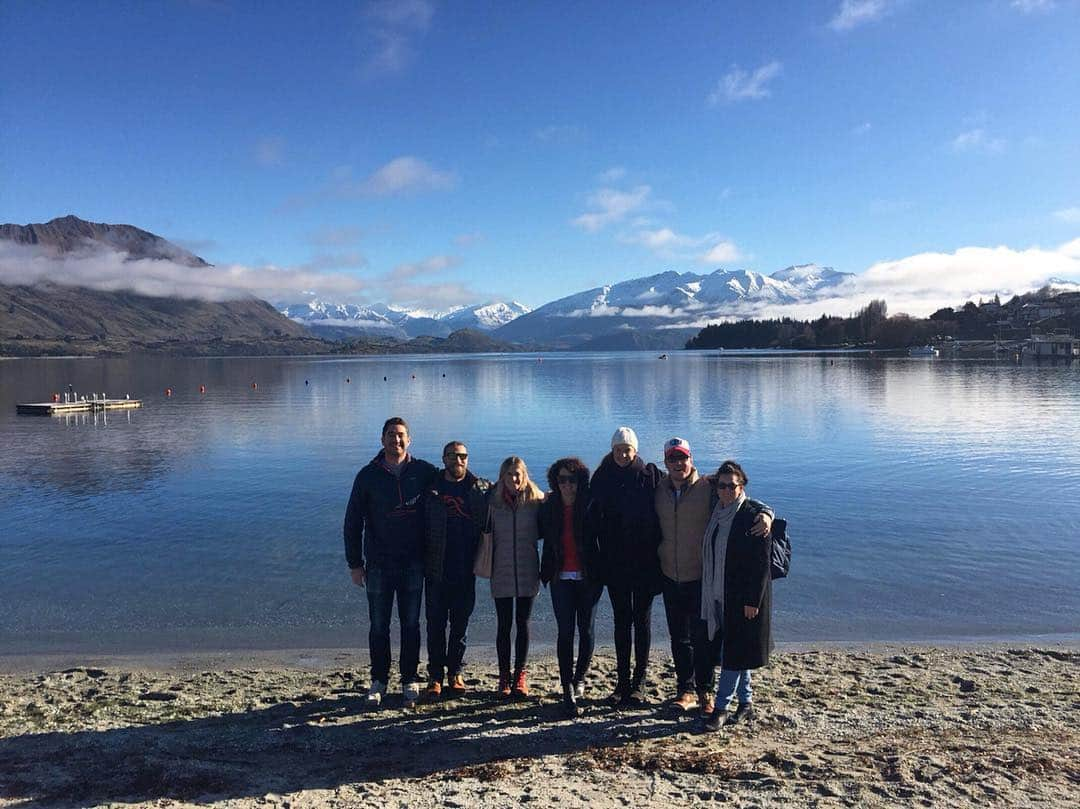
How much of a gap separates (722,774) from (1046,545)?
569 inches

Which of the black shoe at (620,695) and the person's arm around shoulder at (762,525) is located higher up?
the person's arm around shoulder at (762,525)

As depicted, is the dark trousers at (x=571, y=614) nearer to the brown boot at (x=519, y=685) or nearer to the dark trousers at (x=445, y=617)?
the brown boot at (x=519, y=685)

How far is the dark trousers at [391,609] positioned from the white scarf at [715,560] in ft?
10.1

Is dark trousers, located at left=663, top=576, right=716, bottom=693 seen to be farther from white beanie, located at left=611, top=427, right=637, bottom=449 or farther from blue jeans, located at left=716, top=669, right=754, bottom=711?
white beanie, located at left=611, top=427, right=637, bottom=449

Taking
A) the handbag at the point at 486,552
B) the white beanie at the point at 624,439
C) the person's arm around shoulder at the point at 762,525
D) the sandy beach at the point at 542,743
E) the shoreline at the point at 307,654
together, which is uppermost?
the white beanie at the point at 624,439

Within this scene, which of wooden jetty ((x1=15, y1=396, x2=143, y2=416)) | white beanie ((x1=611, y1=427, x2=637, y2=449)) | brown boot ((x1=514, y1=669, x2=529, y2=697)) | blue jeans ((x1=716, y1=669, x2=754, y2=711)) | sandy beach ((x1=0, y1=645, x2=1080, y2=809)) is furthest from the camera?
wooden jetty ((x1=15, y1=396, x2=143, y2=416))

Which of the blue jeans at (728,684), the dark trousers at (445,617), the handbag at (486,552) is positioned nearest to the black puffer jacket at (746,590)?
the blue jeans at (728,684)

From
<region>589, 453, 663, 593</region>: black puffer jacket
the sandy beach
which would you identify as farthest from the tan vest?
the sandy beach

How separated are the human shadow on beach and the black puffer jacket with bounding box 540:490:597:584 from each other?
1.61m

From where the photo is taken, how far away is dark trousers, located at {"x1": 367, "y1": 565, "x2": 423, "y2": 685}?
26.1 ft

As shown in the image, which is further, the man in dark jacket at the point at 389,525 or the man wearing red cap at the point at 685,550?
the man in dark jacket at the point at 389,525

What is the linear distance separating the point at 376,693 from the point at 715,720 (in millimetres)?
3730

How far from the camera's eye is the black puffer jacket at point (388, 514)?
779 centimetres

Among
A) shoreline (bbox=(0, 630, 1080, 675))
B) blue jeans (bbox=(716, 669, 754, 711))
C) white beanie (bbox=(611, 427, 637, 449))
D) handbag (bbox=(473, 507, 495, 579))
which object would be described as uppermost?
white beanie (bbox=(611, 427, 637, 449))
